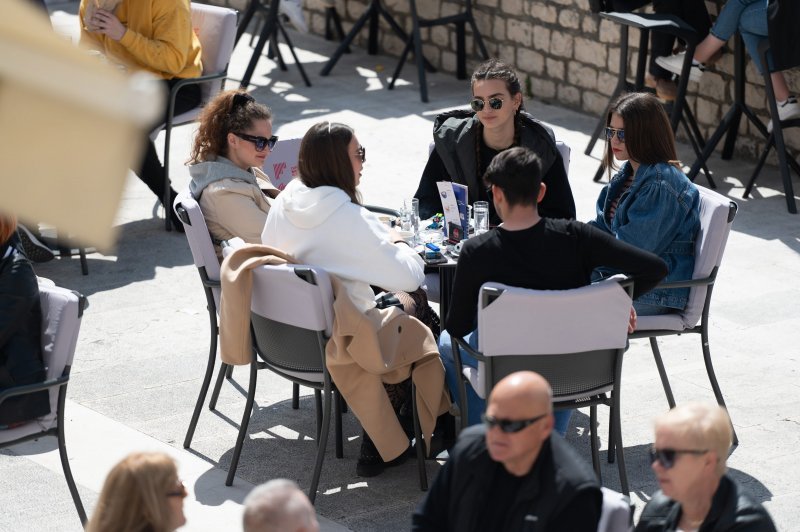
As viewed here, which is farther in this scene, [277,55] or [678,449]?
[277,55]

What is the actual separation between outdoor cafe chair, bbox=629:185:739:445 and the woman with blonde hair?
7.61ft

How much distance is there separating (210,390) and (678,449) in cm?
301

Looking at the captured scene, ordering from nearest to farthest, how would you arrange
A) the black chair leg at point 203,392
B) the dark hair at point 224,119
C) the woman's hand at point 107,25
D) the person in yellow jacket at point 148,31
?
1. the black chair leg at point 203,392
2. the dark hair at point 224,119
3. the woman's hand at point 107,25
4. the person in yellow jacket at point 148,31

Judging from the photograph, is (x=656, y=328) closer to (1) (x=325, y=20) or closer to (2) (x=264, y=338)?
(2) (x=264, y=338)

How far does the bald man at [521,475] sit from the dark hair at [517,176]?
106 cm

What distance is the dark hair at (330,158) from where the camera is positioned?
4.14 metres

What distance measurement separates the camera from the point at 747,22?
7422 mm

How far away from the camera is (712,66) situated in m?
8.46

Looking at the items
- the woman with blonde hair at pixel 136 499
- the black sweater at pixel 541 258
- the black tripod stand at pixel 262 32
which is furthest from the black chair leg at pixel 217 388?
the black tripod stand at pixel 262 32

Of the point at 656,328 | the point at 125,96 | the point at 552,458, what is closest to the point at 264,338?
the point at 656,328

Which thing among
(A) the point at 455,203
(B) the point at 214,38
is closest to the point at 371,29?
(B) the point at 214,38

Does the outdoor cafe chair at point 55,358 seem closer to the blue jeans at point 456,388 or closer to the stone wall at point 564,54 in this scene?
the blue jeans at point 456,388

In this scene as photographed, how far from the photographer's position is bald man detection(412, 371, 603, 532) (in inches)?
101

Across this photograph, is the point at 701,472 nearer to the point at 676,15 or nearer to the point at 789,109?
the point at 789,109
